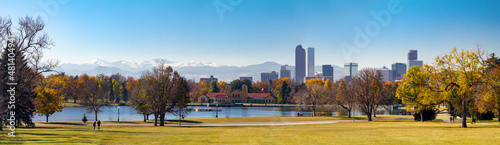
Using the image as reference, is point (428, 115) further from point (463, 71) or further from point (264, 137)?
point (264, 137)

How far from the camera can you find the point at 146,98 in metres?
54.4

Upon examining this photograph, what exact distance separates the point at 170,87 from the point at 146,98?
142 inches

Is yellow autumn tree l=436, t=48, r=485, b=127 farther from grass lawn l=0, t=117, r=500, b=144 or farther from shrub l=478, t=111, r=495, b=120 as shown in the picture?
shrub l=478, t=111, r=495, b=120

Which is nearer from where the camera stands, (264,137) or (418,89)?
(264,137)

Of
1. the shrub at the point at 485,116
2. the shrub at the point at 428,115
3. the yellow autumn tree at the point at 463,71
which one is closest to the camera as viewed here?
the yellow autumn tree at the point at 463,71

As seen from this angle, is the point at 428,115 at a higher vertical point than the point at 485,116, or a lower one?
lower

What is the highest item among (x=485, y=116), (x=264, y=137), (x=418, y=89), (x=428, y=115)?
(x=418, y=89)

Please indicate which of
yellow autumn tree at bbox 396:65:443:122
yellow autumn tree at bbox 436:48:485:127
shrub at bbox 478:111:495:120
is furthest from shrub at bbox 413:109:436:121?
yellow autumn tree at bbox 436:48:485:127

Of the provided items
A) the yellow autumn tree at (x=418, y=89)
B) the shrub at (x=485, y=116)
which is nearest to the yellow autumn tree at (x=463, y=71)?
the yellow autumn tree at (x=418, y=89)

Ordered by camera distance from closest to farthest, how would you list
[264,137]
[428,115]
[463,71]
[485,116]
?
[264,137], [463,71], [485,116], [428,115]

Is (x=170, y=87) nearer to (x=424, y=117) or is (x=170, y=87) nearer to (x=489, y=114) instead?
(x=424, y=117)

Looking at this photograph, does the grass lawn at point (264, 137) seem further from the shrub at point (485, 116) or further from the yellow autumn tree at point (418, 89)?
the shrub at point (485, 116)

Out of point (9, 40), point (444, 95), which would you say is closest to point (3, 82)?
point (9, 40)

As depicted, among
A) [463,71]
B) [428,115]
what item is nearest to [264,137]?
[463,71]
